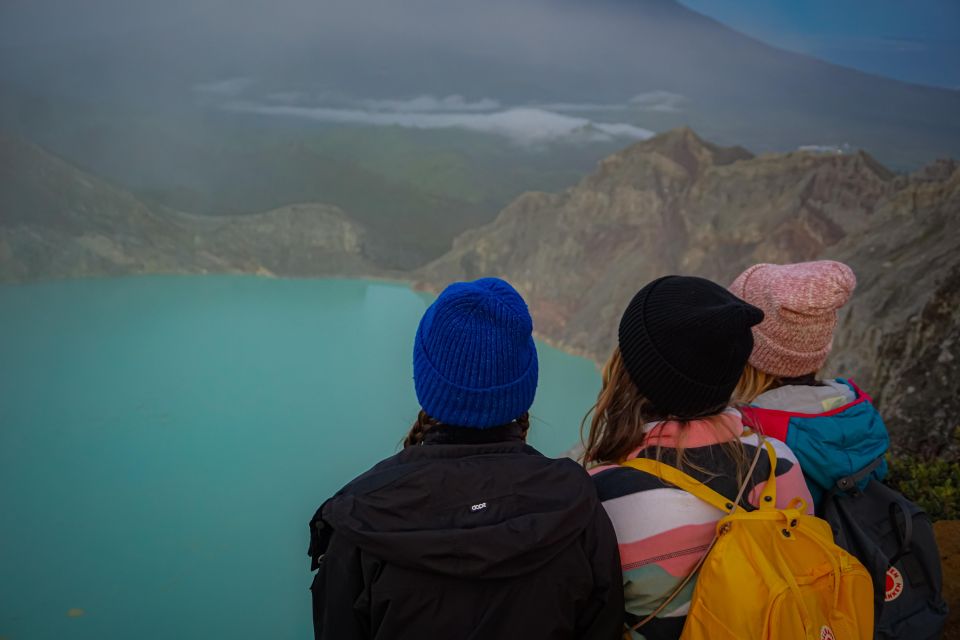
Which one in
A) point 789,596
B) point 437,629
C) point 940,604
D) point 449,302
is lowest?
point 940,604

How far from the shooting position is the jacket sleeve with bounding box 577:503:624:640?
1072mm

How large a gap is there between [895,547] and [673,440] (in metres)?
0.58

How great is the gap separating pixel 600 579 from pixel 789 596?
0.92ft

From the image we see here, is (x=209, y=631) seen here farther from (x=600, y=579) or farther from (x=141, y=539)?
(x=600, y=579)

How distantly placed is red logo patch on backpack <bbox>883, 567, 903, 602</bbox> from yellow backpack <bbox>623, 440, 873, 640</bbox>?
324 mm

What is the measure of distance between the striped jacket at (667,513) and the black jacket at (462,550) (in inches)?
3.3

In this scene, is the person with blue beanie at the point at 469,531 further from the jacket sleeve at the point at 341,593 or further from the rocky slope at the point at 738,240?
the rocky slope at the point at 738,240

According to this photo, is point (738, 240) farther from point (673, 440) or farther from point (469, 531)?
point (469, 531)

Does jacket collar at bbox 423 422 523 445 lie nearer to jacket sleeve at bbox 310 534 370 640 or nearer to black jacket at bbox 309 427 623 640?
black jacket at bbox 309 427 623 640

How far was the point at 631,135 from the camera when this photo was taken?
1344 cm

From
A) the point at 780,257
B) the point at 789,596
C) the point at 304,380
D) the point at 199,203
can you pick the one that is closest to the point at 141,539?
the point at 304,380

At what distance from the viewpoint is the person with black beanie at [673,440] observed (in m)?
1.14

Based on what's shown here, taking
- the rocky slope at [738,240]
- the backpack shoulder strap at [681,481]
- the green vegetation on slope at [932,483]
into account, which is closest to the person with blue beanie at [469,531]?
the backpack shoulder strap at [681,481]

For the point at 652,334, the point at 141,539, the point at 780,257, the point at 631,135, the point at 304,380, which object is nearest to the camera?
the point at 652,334
